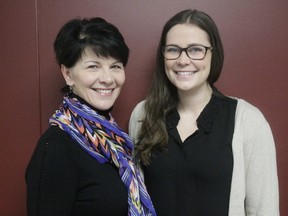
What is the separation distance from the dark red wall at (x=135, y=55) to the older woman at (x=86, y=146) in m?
0.39

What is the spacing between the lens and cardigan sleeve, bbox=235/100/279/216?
1270 millimetres

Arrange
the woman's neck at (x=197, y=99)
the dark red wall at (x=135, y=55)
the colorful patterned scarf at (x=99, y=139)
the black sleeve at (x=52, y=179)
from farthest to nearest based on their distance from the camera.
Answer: the dark red wall at (x=135, y=55) < the woman's neck at (x=197, y=99) < the colorful patterned scarf at (x=99, y=139) < the black sleeve at (x=52, y=179)

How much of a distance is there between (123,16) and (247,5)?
2.07 ft

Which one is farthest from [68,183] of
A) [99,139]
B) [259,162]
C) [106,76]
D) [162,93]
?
[259,162]

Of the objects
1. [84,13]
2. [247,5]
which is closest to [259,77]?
[247,5]

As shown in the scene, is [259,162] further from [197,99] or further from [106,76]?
[106,76]

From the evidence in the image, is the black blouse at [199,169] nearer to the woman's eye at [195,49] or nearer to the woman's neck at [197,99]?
the woman's neck at [197,99]

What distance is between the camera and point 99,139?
117 centimetres

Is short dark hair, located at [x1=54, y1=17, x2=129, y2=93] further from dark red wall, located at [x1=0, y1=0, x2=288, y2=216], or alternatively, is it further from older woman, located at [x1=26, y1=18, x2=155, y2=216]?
dark red wall, located at [x1=0, y1=0, x2=288, y2=216]

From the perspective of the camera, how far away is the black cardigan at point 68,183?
3.38 feet

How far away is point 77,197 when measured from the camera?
1098 mm

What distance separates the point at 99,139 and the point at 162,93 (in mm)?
457

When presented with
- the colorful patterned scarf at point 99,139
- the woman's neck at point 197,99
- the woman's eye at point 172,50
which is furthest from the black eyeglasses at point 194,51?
the colorful patterned scarf at point 99,139

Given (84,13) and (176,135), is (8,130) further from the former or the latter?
(176,135)
